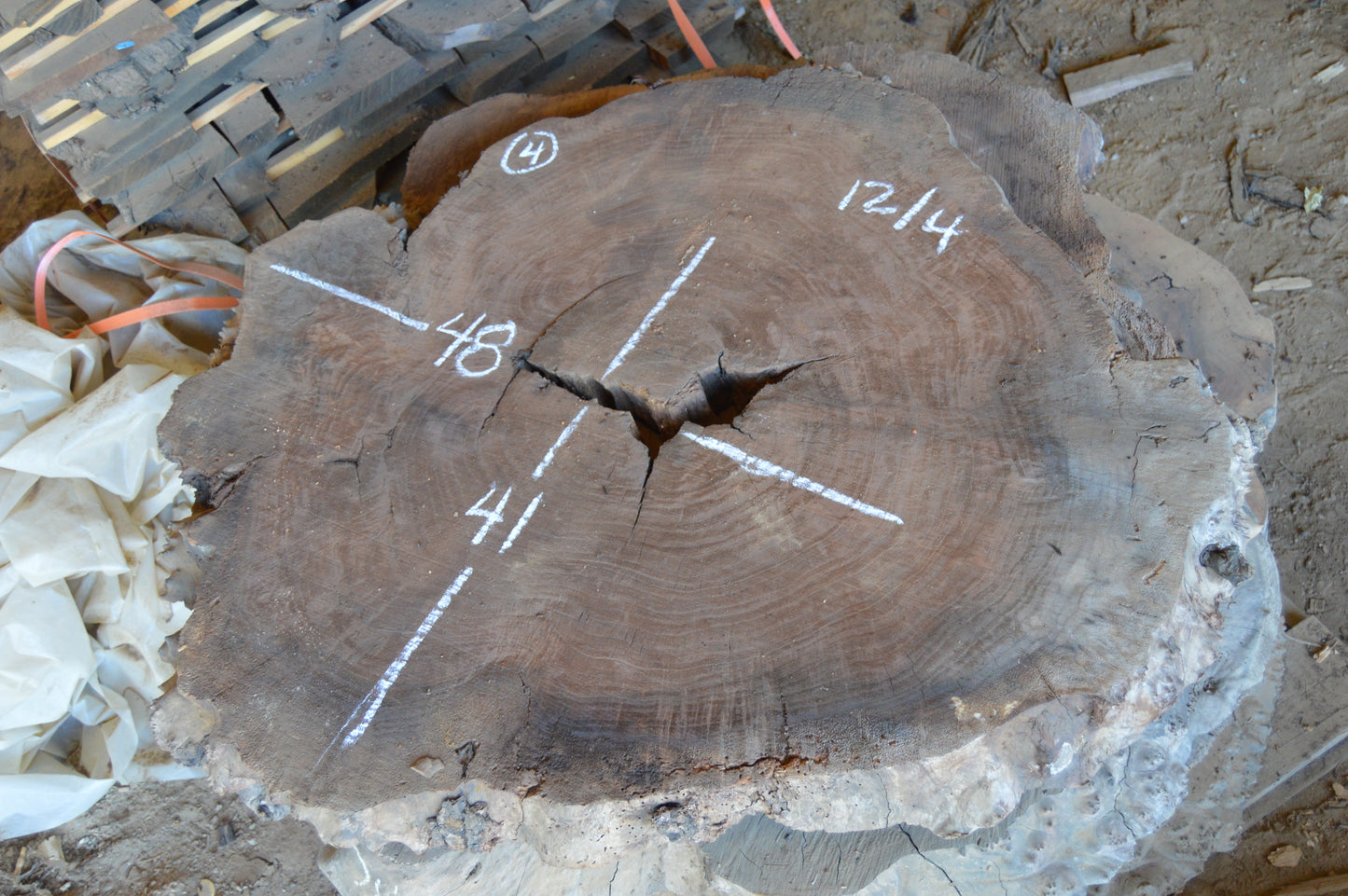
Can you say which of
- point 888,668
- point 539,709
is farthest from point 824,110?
point 539,709

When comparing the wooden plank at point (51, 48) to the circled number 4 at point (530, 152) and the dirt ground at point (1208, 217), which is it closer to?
the circled number 4 at point (530, 152)

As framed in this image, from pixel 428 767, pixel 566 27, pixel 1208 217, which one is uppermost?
pixel 566 27

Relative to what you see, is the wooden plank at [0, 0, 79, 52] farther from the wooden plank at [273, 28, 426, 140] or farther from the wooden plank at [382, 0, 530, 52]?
the wooden plank at [382, 0, 530, 52]

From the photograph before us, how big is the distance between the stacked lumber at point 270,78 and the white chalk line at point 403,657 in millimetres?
1688

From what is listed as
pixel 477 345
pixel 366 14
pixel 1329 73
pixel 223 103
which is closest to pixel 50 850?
pixel 477 345

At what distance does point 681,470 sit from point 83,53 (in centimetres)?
186

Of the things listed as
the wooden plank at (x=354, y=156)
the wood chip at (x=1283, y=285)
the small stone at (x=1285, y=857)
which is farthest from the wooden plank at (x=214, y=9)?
the small stone at (x=1285, y=857)

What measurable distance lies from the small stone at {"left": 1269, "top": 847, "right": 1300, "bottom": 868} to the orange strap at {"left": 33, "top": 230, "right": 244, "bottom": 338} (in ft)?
10.9

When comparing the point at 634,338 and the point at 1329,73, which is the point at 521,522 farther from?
the point at 1329,73

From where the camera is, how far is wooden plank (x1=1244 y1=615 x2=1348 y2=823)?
8.00 feet

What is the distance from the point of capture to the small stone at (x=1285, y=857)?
243 cm

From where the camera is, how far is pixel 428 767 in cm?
140

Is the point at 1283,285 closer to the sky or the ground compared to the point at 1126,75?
closer to the ground

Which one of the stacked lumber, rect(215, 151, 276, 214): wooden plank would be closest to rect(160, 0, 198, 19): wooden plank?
the stacked lumber
